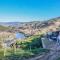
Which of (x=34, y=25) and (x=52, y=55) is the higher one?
(x=34, y=25)

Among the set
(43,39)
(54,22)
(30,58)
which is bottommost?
(30,58)

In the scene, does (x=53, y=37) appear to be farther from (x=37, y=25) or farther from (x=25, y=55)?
(x=37, y=25)

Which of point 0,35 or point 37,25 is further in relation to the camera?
point 37,25

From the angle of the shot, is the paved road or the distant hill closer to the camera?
the paved road

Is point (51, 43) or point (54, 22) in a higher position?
point (54, 22)

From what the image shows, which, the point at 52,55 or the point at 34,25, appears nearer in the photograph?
the point at 52,55

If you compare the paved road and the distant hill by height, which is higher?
the distant hill

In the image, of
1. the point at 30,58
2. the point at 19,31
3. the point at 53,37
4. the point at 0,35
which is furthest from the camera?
the point at 19,31

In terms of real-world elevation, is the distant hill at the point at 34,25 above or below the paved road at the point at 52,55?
above

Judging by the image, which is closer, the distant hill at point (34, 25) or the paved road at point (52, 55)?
the paved road at point (52, 55)

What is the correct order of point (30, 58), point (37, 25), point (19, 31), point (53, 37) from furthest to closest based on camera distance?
point (37, 25)
point (19, 31)
point (53, 37)
point (30, 58)

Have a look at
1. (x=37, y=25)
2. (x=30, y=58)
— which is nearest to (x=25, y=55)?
(x=30, y=58)
